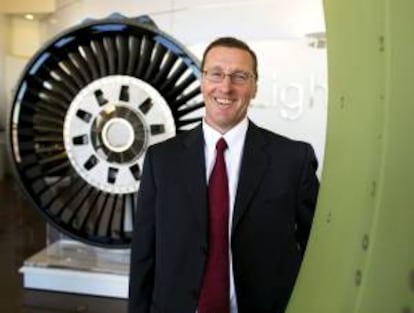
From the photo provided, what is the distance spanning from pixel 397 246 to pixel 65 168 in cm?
327

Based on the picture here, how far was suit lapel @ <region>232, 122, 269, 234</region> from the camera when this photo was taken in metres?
1.17

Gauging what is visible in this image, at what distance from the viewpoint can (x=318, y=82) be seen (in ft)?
12.6

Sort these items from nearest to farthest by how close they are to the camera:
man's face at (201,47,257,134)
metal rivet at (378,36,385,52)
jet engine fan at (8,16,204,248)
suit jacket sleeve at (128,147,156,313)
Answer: metal rivet at (378,36,385,52), man's face at (201,47,257,134), suit jacket sleeve at (128,147,156,313), jet engine fan at (8,16,204,248)

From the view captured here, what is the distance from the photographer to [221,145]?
1.25 meters

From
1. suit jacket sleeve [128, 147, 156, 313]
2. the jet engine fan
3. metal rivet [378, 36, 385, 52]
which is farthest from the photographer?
the jet engine fan

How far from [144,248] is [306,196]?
43cm

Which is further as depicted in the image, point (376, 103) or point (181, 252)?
point (181, 252)

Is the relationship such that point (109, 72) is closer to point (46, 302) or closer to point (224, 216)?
point (46, 302)

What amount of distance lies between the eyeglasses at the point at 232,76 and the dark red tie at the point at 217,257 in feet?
0.78

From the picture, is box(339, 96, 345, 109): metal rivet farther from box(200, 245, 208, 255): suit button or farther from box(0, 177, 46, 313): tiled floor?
box(0, 177, 46, 313): tiled floor

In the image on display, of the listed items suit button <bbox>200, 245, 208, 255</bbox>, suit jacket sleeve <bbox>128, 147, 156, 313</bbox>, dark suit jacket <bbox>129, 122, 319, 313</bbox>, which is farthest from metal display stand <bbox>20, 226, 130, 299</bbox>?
suit button <bbox>200, 245, 208, 255</bbox>

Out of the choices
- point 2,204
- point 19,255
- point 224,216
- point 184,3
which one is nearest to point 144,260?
point 224,216

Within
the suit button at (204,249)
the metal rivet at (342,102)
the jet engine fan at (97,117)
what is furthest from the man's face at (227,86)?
the jet engine fan at (97,117)

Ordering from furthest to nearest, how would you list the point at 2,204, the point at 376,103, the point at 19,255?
the point at 2,204 < the point at 19,255 < the point at 376,103
